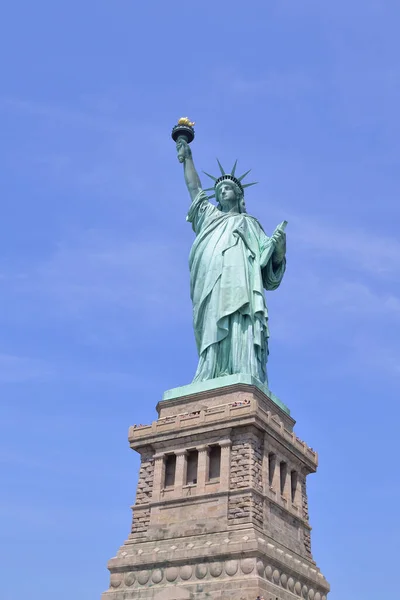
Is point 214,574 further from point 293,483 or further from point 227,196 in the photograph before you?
point 227,196

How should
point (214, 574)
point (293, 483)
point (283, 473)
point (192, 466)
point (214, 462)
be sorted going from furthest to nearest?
point (293, 483)
point (283, 473)
point (192, 466)
point (214, 462)
point (214, 574)

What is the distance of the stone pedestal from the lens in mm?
24656

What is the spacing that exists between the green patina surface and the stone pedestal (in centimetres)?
18

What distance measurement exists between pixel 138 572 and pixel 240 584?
156 inches

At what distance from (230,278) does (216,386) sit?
4.88 meters

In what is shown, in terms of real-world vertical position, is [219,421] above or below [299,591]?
above

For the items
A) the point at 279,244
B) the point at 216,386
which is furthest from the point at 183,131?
the point at 216,386

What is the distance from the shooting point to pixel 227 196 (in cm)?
3519

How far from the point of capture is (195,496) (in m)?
26.6

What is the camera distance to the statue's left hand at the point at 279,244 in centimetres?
3309

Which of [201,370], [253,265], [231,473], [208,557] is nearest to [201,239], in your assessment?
[253,265]

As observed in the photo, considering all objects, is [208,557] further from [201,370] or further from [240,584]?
[201,370]

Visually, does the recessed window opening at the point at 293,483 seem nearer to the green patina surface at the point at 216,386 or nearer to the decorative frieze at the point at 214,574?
the green patina surface at the point at 216,386

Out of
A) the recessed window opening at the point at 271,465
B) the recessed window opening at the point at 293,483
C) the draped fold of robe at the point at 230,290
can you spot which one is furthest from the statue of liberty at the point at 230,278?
the recessed window opening at the point at 293,483
